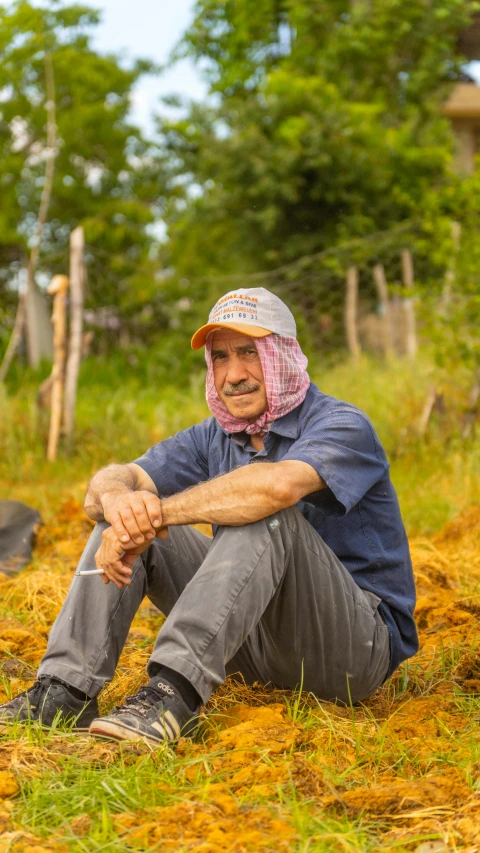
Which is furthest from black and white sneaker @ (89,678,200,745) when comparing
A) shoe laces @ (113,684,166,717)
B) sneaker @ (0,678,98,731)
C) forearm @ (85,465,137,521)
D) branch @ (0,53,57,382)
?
branch @ (0,53,57,382)

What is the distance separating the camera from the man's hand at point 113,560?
110 inches

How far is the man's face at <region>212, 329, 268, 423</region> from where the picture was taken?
3185 mm

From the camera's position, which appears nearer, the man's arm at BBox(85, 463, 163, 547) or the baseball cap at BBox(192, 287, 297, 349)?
the man's arm at BBox(85, 463, 163, 547)

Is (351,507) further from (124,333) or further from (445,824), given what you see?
(124,333)

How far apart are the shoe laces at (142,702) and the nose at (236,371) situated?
3.41 feet

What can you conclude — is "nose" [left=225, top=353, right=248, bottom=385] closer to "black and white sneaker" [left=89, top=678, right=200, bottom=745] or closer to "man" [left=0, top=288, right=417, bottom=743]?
"man" [left=0, top=288, right=417, bottom=743]

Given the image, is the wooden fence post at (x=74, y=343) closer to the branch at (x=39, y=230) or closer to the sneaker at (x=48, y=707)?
the branch at (x=39, y=230)

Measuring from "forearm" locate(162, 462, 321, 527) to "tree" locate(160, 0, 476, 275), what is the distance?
36.0 ft

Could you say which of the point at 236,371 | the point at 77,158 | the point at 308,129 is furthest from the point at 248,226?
the point at 236,371

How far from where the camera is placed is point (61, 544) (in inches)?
212

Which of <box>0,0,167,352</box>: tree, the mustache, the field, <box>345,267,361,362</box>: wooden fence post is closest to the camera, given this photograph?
the field

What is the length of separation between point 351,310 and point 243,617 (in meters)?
8.96

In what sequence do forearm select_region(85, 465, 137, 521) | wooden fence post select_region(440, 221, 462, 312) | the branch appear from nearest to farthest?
forearm select_region(85, 465, 137, 521), wooden fence post select_region(440, 221, 462, 312), the branch

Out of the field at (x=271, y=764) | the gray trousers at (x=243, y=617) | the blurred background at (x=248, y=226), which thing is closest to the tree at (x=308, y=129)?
Result: the blurred background at (x=248, y=226)
